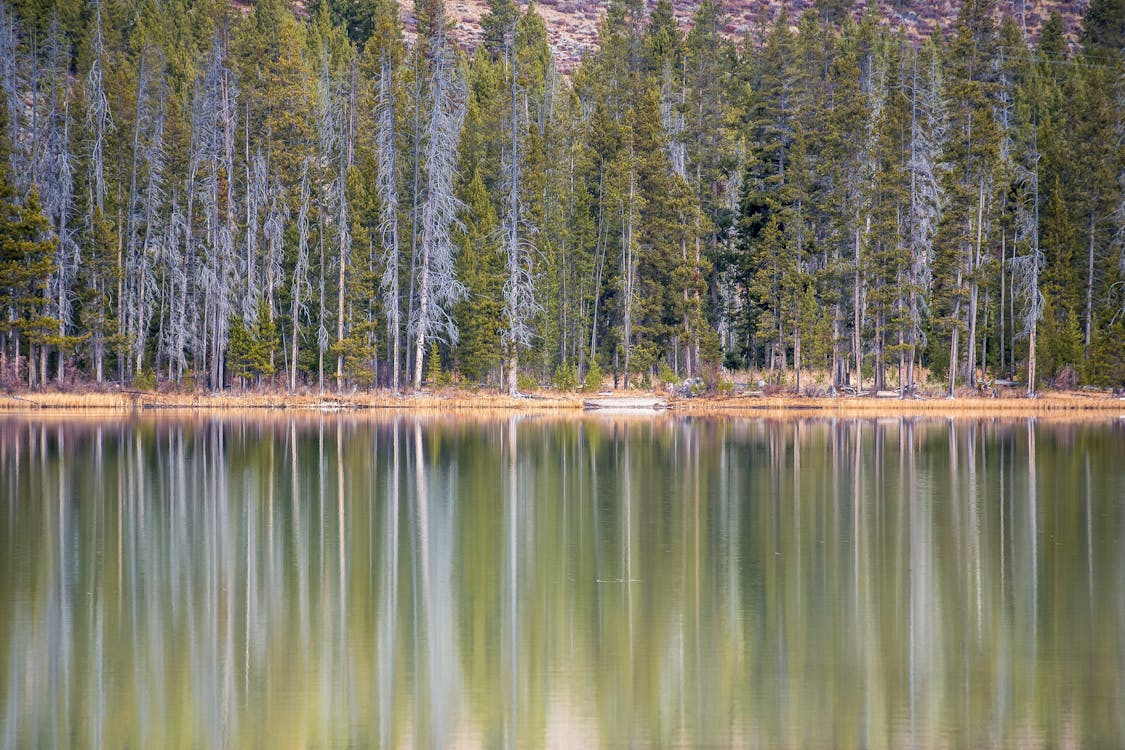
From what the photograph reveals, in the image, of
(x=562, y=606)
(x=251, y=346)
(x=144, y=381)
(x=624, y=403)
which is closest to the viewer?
(x=562, y=606)

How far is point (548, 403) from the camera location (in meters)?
60.4

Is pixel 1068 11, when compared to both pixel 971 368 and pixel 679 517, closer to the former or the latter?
pixel 971 368

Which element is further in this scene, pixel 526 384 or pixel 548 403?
pixel 526 384

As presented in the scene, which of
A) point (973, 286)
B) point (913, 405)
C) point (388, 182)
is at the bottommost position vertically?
point (913, 405)

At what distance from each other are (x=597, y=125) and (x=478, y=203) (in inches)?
286

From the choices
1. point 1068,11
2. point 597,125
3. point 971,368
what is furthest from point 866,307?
point 1068,11

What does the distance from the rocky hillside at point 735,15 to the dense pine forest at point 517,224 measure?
53628mm

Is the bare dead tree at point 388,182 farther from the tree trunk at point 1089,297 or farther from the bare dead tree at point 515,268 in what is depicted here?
the tree trunk at point 1089,297

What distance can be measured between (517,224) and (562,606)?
47337mm

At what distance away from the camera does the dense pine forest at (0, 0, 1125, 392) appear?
5997cm

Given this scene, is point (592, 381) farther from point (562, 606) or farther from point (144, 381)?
point (562, 606)

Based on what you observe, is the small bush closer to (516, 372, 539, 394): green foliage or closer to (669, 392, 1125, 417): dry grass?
(516, 372, 539, 394): green foliage

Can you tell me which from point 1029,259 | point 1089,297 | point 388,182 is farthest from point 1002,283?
point 388,182

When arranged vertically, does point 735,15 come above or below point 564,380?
above
